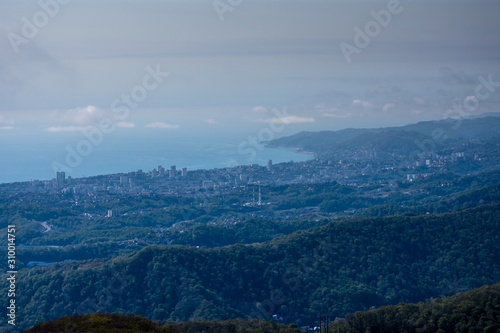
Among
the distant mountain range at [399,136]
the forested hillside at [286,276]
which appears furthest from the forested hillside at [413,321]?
the distant mountain range at [399,136]

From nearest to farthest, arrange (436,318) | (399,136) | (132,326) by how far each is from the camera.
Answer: (132,326) < (436,318) < (399,136)

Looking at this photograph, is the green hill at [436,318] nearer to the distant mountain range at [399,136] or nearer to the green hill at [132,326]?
the green hill at [132,326]

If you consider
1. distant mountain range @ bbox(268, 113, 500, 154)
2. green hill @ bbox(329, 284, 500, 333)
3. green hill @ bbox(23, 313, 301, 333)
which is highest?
distant mountain range @ bbox(268, 113, 500, 154)

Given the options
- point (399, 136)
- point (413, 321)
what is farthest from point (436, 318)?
point (399, 136)

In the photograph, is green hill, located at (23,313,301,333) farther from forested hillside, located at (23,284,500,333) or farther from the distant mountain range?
the distant mountain range

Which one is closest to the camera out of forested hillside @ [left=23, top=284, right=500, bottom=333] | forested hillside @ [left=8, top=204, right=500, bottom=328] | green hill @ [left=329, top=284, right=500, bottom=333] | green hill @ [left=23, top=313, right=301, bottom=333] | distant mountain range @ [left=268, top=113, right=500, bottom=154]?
green hill @ [left=23, top=313, right=301, bottom=333]

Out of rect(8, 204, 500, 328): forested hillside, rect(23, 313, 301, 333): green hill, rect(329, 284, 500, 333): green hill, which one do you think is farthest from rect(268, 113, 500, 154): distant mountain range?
rect(23, 313, 301, 333): green hill

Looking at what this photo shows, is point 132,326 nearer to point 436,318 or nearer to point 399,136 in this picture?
point 436,318
